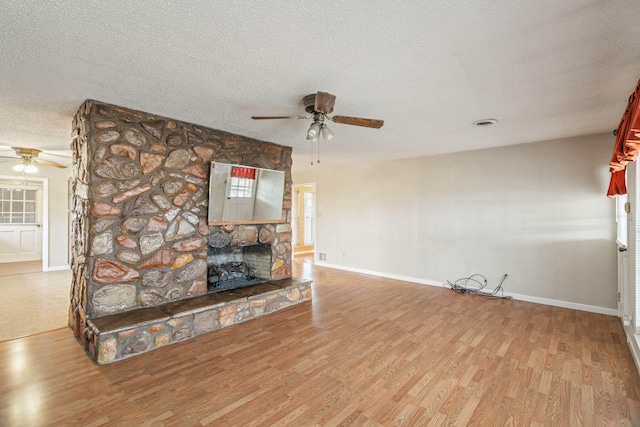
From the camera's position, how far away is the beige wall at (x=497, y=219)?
388 centimetres

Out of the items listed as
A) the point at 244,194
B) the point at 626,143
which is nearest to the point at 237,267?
the point at 244,194

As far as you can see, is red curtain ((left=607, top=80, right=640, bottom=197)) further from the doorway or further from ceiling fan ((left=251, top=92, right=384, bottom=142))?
the doorway

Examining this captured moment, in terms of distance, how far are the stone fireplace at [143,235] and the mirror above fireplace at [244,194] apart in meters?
0.12

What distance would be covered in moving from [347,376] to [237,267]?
8.19 ft

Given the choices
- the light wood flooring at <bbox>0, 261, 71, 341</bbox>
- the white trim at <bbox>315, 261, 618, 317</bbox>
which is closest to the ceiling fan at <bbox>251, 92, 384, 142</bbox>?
the light wood flooring at <bbox>0, 261, 71, 341</bbox>

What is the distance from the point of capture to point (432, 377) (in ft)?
7.69

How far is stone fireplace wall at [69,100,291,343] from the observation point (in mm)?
2805

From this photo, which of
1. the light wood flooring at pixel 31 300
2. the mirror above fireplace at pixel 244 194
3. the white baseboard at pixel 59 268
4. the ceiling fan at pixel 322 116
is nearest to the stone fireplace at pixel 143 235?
the mirror above fireplace at pixel 244 194

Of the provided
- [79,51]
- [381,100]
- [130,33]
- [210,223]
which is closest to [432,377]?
[381,100]

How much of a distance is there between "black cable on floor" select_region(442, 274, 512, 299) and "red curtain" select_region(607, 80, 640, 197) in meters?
1.88

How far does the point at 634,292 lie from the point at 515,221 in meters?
1.98

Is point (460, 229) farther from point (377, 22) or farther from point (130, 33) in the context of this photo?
point (130, 33)

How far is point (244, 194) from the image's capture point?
3934 mm

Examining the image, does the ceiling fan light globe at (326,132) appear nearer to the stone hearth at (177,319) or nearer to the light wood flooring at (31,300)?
the stone hearth at (177,319)
